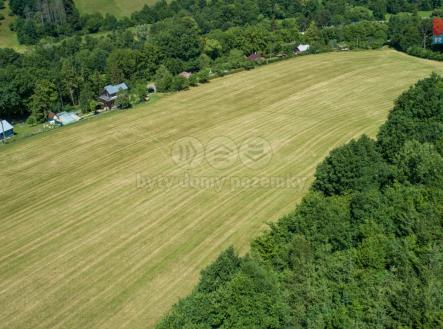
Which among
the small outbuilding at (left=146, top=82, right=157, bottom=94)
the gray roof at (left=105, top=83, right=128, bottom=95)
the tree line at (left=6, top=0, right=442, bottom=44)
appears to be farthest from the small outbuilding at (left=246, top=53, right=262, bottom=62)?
the tree line at (left=6, top=0, right=442, bottom=44)

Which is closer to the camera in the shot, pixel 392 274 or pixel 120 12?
pixel 392 274

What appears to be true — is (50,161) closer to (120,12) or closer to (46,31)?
(46,31)

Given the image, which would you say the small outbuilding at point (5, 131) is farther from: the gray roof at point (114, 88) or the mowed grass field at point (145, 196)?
the gray roof at point (114, 88)

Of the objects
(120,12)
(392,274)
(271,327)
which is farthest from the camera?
(120,12)

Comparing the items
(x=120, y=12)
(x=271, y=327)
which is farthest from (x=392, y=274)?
(x=120, y=12)

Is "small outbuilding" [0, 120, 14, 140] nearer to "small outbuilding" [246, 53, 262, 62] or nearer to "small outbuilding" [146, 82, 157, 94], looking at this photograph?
"small outbuilding" [146, 82, 157, 94]

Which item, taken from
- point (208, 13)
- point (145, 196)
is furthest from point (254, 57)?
point (145, 196)
